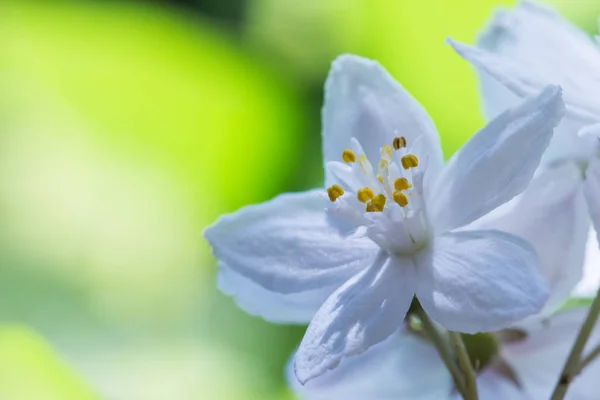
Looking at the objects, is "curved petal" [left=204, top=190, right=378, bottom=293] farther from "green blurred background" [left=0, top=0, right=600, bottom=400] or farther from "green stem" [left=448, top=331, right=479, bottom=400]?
"green blurred background" [left=0, top=0, right=600, bottom=400]

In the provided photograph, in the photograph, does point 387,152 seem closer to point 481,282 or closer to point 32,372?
point 481,282

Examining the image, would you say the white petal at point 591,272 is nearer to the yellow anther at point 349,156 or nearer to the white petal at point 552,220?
the white petal at point 552,220

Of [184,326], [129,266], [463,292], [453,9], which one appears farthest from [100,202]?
[463,292]

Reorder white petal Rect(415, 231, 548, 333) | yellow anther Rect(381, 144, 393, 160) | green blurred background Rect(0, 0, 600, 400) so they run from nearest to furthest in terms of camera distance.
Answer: white petal Rect(415, 231, 548, 333), yellow anther Rect(381, 144, 393, 160), green blurred background Rect(0, 0, 600, 400)

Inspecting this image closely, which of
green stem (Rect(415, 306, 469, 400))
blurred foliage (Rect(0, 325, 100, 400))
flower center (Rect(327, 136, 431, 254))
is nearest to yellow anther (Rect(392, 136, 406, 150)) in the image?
flower center (Rect(327, 136, 431, 254))

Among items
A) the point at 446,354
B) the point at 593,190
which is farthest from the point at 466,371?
the point at 593,190

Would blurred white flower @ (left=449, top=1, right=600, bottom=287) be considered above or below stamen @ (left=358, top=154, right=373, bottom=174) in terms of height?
above

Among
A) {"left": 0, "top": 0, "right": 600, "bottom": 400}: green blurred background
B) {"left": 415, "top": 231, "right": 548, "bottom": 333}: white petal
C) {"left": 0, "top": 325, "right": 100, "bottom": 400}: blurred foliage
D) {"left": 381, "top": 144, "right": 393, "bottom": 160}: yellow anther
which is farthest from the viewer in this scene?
{"left": 0, "top": 0, "right": 600, "bottom": 400}: green blurred background

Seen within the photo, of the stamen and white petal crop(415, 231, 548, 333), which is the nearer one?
white petal crop(415, 231, 548, 333)
